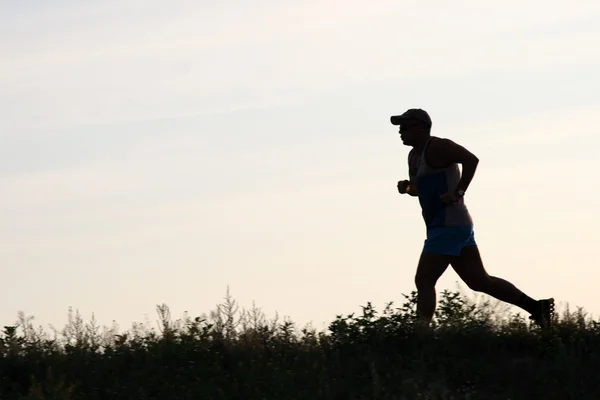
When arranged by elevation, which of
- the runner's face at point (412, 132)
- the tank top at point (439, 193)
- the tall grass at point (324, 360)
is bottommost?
the tall grass at point (324, 360)

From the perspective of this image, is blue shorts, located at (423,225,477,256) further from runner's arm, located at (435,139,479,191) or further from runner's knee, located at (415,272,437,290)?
runner's arm, located at (435,139,479,191)

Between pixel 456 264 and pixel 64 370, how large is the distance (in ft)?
11.5

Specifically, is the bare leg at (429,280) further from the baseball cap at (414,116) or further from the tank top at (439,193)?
the baseball cap at (414,116)

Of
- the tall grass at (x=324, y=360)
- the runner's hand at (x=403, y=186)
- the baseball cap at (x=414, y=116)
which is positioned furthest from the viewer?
the runner's hand at (x=403, y=186)

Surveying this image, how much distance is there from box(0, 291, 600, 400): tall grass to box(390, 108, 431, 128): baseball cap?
155 cm

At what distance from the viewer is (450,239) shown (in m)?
9.99

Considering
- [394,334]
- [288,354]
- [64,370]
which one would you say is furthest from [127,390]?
[394,334]

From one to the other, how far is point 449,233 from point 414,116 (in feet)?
3.57

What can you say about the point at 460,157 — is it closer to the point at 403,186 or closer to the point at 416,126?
the point at 416,126

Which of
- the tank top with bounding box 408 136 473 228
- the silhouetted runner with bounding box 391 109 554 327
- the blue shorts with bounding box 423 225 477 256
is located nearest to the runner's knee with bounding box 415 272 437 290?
the silhouetted runner with bounding box 391 109 554 327

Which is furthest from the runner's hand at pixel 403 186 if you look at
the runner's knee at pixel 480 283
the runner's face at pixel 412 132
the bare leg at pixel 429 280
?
the runner's knee at pixel 480 283

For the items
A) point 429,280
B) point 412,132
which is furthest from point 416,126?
point 429,280

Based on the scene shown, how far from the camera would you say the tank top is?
395 inches

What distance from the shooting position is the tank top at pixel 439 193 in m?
10.0
